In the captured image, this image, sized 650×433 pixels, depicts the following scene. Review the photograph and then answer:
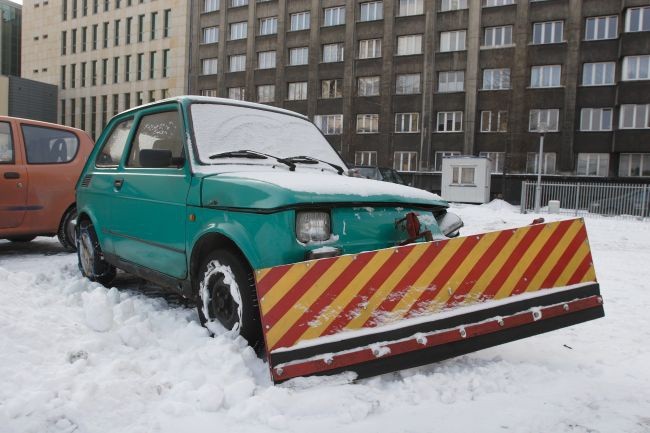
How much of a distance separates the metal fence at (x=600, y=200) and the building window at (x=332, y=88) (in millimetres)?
20200

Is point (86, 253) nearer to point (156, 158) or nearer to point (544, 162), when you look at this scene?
point (156, 158)

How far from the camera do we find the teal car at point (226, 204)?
326 cm

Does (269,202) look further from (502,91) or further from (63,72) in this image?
(63,72)

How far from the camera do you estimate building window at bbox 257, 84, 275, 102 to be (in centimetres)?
4481

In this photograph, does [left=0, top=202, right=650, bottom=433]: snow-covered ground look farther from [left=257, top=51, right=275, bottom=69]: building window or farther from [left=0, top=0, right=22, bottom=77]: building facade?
[left=0, top=0, right=22, bottom=77]: building facade

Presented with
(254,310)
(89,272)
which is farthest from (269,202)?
(89,272)

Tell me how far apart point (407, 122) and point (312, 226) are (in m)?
36.7

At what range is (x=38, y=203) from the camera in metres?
7.42

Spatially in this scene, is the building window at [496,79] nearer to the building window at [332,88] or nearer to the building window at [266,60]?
the building window at [332,88]

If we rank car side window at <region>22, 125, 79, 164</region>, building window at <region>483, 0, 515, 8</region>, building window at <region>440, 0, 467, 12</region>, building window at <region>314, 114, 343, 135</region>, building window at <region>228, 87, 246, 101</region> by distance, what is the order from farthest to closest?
building window at <region>228, 87, 246, 101</region>
building window at <region>314, 114, 343, 135</region>
building window at <region>440, 0, 467, 12</region>
building window at <region>483, 0, 515, 8</region>
car side window at <region>22, 125, 79, 164</region>

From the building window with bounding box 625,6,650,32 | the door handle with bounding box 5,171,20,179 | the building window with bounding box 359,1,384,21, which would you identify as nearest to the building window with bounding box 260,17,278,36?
the building window with bounding box 359,1,384,21

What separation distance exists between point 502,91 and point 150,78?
35518 mm

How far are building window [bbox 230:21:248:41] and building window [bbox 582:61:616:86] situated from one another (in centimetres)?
2763

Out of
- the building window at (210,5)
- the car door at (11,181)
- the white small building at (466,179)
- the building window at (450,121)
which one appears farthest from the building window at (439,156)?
the car door at (11,181)
